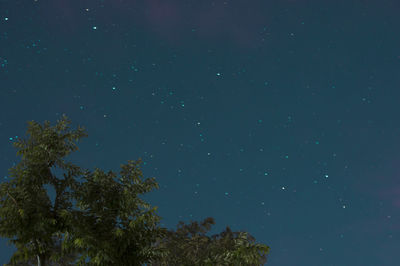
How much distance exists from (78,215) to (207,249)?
8654 mm

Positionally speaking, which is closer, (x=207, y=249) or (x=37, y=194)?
(x=37, y=194)

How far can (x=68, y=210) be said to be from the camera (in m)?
12.6

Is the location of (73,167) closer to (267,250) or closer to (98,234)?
(98,234)

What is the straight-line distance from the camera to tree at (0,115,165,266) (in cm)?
1162

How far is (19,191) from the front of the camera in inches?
463

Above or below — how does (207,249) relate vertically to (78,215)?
above

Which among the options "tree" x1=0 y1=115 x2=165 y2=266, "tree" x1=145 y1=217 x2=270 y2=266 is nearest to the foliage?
"tree" x1=0 y1=115 x2=165 y2=266

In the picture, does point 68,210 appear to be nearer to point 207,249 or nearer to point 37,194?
point 37,194

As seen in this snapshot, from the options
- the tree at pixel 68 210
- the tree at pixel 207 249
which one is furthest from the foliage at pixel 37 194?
the tree at pixel 207 249

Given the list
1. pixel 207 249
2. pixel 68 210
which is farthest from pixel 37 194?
pixel 207 249

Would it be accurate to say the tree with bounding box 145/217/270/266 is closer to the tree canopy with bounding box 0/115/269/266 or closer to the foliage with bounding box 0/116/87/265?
the tree canopy with bounding box 0/115/269/266

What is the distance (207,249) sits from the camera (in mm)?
19562

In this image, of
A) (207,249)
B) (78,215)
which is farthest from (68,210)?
(207,249)

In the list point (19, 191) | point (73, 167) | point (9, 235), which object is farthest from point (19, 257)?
point (73, 167)
